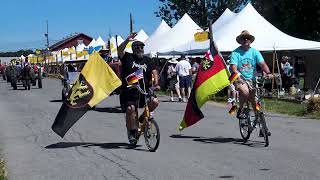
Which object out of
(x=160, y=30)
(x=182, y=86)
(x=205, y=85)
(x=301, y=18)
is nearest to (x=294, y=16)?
(x=301, y=18)

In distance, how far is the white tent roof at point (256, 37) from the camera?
2284cm

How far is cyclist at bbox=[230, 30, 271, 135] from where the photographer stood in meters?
9.70

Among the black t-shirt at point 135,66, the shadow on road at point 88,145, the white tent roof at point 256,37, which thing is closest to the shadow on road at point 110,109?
the white tent roof at point 256,37

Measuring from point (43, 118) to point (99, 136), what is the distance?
4829 millimetres

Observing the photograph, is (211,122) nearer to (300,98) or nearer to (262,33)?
(300,98)

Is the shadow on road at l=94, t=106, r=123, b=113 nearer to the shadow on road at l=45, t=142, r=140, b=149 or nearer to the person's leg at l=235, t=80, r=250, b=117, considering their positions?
the shadow on road at l=45, t=142, r=140, b=149

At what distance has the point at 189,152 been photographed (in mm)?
9266

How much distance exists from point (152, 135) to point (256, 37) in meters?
14.7

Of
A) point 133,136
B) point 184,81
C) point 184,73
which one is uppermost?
point 184,73

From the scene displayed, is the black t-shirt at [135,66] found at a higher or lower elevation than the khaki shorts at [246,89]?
higher

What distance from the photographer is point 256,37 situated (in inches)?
917

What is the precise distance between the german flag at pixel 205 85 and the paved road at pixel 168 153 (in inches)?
17.6

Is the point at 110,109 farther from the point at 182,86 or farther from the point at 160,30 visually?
the point at 160,30

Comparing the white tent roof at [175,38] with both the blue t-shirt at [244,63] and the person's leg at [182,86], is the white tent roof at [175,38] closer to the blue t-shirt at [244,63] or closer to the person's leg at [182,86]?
the person's leg at [182,86]
